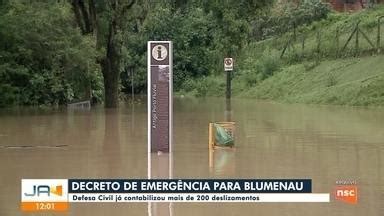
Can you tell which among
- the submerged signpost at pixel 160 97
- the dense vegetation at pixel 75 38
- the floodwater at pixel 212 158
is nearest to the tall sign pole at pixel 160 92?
the submerged signpost at pixel 160 97

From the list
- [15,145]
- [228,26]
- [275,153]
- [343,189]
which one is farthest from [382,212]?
[228,26]

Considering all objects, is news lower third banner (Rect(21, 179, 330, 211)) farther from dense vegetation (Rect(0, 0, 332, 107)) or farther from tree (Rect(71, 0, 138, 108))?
tree (Rect(71, 0, 138, 108))

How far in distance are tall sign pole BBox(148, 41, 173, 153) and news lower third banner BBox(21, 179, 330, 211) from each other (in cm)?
373

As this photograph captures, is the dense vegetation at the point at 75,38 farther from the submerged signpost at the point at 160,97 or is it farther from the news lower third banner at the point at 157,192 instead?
the news lower third banner at the point at 157,192

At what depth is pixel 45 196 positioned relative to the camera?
890cm

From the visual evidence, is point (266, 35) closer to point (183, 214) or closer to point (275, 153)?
point (275, 153)

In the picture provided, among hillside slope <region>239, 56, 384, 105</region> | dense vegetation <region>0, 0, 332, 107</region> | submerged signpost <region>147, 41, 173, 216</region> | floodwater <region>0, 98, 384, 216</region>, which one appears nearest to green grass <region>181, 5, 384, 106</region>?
hillside slope <region>239, 56, 384, 105</region>

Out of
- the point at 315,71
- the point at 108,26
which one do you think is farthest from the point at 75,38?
the point at 315,71

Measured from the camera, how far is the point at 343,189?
33.3 feet

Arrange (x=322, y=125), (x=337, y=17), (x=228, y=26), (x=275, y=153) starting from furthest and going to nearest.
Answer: (x=337, y=17) < (x=228, y=26) < (x=322, y=125) < (x=275, y=153)

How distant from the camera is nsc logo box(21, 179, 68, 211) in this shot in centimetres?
868

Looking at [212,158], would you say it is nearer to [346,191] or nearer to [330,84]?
[346,191]

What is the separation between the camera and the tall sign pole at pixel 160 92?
13219 mm

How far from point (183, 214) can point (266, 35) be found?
196 ft
